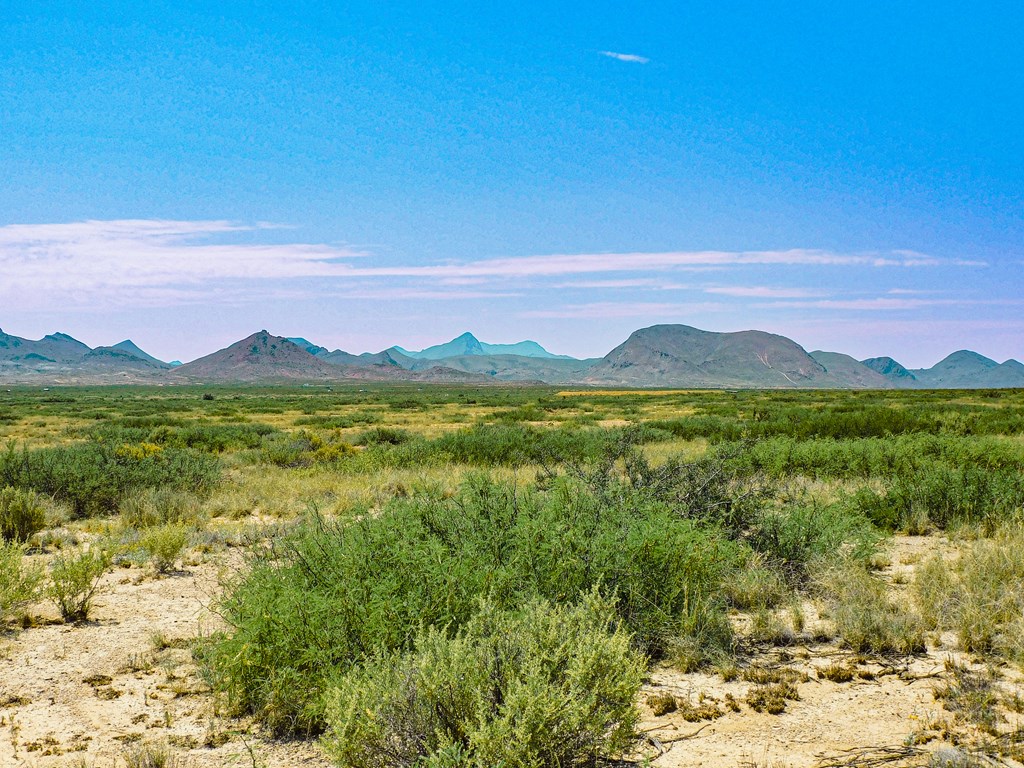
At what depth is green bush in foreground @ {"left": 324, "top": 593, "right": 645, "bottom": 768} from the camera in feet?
11.5

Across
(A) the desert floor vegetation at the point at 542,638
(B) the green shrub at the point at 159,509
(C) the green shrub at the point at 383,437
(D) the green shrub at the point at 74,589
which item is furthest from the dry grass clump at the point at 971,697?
(C) the green shrub at the point at 383,437

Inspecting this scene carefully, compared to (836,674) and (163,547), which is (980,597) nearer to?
(836,674)

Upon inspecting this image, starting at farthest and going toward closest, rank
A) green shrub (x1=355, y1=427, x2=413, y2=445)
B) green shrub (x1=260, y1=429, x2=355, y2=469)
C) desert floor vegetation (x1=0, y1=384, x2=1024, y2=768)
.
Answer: green shrub (x1=355, y1=427, x2=413, y2=445)
green shrub (x1=260, y1=429, x2=355, y2=469)
desert floor vegetation (x1=0, y1=384, x2=1024, y2=768)

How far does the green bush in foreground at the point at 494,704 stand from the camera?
3.51 metres

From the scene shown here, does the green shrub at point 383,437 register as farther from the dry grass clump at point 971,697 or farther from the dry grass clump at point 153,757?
the dry grass clump at point 971,697

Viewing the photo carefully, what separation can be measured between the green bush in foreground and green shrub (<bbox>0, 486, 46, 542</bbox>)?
857 cm

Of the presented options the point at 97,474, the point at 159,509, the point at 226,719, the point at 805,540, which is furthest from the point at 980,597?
the point at 97,474

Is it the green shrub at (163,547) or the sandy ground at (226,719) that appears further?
the green shrub at (163,547)

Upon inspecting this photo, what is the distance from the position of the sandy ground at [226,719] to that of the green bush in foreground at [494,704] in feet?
1.83

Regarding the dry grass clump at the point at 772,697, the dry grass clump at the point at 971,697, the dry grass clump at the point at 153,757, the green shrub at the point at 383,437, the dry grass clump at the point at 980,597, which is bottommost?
the green shrub at the point at 383,437

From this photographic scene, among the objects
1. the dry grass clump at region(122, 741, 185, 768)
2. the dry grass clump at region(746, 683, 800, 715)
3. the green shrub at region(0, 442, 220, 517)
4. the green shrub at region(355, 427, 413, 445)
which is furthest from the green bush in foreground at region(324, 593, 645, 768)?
the green shrub at region(355, 427, 413, 445)

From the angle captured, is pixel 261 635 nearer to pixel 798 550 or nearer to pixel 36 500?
pixel 798 550

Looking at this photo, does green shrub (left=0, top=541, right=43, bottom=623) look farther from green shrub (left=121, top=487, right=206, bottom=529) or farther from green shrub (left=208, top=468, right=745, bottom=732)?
green shrub (left=121, top=487, right=206, bottom=529)

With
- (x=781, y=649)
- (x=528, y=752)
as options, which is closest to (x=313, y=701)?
(x=528, y=752)
